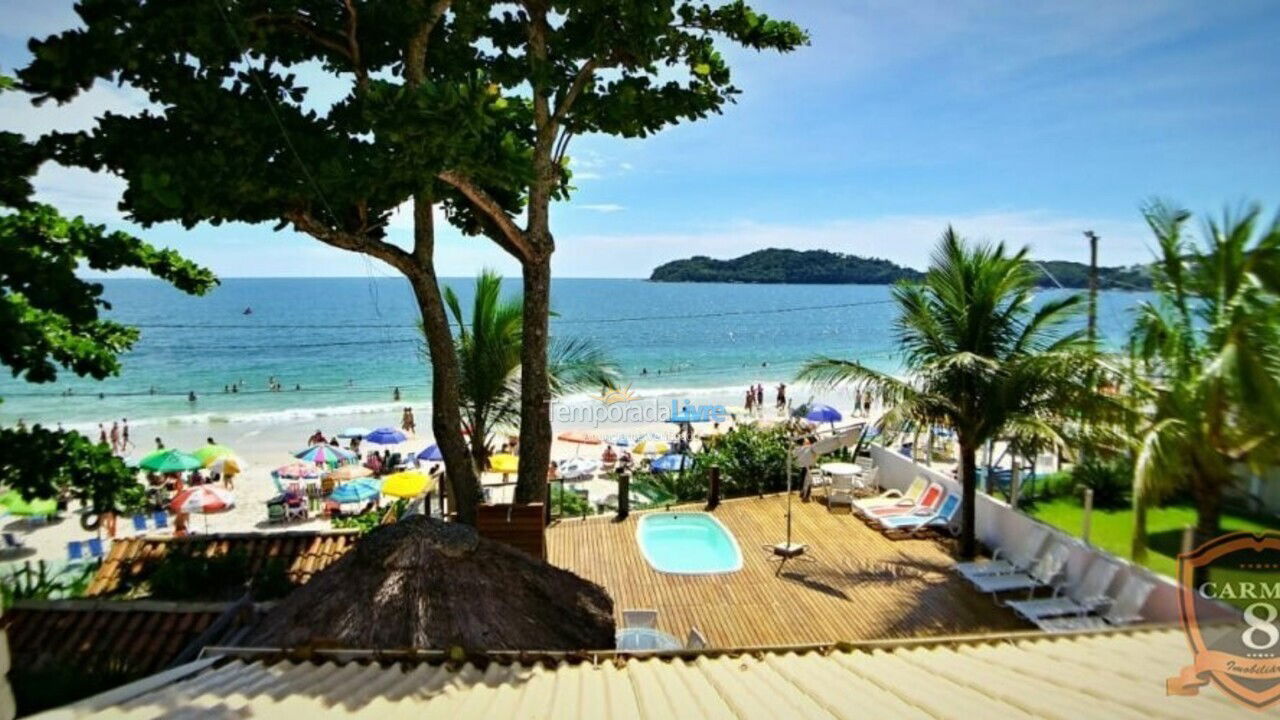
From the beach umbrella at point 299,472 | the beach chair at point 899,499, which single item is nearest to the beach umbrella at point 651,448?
the beach umbrella at point 299,472

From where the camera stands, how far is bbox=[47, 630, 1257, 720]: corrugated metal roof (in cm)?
283

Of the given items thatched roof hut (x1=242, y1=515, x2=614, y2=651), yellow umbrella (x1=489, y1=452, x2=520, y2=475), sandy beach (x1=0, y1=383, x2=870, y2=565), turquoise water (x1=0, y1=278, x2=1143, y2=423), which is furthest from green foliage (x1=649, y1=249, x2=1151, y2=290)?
thatched roof hut (x1=242, y1=515, x2=614, y2=651)

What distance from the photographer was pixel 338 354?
193 ft

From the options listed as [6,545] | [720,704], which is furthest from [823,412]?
[6,545]

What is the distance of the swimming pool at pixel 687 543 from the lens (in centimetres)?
897

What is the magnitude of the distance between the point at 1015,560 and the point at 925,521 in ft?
5.08

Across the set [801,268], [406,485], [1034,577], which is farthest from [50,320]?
[801,268]

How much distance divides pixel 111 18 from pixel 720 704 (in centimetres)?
595

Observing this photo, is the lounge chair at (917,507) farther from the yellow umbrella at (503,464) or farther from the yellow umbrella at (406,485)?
the yellow umbrella at (406,485)

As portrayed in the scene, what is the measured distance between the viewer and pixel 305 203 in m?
6.11

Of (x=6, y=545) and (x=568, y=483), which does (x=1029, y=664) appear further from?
(x=6, y=545)

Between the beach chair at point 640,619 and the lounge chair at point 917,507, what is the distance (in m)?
4.87

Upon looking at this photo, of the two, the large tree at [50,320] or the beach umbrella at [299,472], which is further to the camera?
the beach umbrella at [299,472]

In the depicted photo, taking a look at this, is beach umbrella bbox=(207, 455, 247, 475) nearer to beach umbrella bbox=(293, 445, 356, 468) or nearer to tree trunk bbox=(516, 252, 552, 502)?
beach umbrella bbox=(293, 445, 356, 468)
